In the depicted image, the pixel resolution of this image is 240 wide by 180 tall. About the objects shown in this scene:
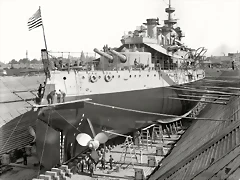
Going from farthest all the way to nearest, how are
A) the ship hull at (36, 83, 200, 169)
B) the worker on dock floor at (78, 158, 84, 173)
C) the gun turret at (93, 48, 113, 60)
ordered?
the gun turret at (93, 48, 113, 60) → the worker on dock floor at (78, 158, 84, 173) → the ship hull at (36, 83, 200, 169)

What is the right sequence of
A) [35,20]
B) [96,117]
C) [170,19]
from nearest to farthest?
[35,20], [96,117], [170,19]

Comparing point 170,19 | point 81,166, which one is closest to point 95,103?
point 81,166

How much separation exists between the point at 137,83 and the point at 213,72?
53.3 meters

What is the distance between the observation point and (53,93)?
10734 mm

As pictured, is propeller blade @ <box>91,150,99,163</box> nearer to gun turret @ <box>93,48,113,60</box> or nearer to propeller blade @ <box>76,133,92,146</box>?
propeller blade @ <box>76,133,92,146</box>

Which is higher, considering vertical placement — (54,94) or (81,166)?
(54,94)

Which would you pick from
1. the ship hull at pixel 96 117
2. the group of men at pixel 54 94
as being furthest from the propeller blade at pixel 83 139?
the group of men at pixel 54 94

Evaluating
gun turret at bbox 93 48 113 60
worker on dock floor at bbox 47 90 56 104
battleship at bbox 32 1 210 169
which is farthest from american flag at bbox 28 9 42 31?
gun turret at bbox 93 48 113 60

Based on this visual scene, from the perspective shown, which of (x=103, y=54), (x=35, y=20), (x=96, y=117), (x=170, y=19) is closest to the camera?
(x=35, y=20)

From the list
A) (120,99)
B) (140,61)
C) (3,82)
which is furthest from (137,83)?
(3,82)

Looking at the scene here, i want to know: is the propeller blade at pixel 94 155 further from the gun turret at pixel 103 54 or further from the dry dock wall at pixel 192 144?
the gun turret at pixel 103 54

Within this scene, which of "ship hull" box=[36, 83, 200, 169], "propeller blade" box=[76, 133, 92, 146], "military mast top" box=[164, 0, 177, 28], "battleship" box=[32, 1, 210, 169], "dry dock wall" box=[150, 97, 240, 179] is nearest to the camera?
"dry dock wall" box=[150, 97, 240, 179]

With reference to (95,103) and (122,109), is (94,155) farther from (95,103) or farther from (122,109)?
(122,109)

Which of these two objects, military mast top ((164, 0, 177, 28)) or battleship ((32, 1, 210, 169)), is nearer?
battleship ((32, 1, 210, 169))
